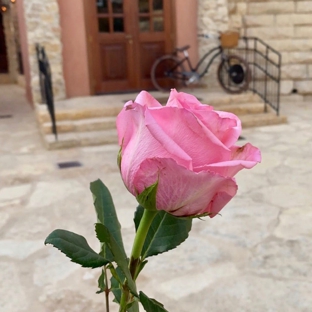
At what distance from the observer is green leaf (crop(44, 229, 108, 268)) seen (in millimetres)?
483

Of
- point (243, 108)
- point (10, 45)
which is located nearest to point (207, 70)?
point (243, 108)

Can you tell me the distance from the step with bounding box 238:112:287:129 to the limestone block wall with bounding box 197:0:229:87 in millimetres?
1430

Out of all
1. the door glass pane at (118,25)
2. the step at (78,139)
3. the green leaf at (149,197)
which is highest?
the door glass pane at (118,25)

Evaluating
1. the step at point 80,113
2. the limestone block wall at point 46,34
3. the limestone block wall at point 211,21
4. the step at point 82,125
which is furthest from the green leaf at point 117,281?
the limestone block wall at point 211,21

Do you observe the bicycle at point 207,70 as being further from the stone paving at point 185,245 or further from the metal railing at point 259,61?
the stone paving at point 185,245

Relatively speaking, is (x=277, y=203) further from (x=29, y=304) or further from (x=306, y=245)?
(x=29, y=304)

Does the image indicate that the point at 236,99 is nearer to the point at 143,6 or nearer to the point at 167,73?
the point at 167,73

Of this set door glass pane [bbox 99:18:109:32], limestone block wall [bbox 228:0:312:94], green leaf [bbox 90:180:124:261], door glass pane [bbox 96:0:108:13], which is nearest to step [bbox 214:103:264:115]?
limestone block wall [bbox 228:0:312:94]

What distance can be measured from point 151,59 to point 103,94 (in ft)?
A: 3.12

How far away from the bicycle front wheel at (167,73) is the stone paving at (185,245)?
2.46 metres

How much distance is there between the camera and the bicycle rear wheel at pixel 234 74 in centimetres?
635

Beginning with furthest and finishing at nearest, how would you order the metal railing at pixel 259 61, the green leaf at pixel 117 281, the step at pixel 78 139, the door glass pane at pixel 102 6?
1. the metal railing at pixel 259 61
2. the door glass pane at pixel 102 6
3. the step at pixel 78 139
4. the green leaf at pixel 117 281

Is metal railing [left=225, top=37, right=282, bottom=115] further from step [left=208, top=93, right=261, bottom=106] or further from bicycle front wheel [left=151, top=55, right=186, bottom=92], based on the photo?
bicycle front wheel [left=151, top=55, right=186, bottom=92]

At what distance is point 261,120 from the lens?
567 centimetres
